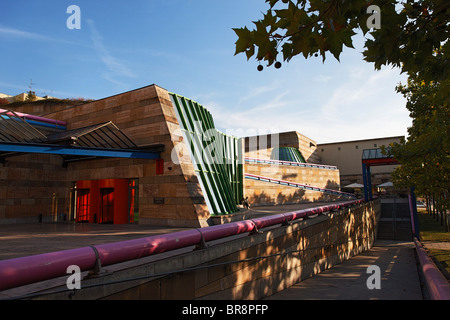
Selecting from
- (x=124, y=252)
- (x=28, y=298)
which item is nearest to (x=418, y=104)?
(x=124, y=252)

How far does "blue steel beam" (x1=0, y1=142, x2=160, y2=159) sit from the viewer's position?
11.2 m

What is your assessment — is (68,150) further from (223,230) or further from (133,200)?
(223,230)

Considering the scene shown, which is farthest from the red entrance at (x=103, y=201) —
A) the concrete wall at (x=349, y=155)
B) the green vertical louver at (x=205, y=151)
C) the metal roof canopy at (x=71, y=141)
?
the concrete wall at (x=349, y=155)

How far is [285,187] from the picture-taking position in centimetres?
3434

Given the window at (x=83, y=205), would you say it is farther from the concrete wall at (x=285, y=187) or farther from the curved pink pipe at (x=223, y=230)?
the concrete wall at (x=285, y=187)

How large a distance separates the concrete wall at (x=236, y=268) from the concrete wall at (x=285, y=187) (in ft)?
54.6

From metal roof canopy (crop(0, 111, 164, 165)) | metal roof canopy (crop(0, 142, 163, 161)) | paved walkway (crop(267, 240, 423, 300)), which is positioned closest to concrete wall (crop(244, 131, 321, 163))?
metal roof canopy (crop(0, 111, 164, 165))

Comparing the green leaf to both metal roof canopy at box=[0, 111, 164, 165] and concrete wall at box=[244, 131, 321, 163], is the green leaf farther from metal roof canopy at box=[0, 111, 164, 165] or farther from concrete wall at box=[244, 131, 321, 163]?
concrete wall at box=[244, 131, 321, 163]

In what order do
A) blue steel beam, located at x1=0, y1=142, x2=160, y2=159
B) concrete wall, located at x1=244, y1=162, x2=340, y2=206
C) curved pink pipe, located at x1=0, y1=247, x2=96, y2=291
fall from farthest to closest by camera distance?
concrete wall, located at x1=244, y1=162, x2=340, y2=206 < blue steel beam, located at x1=0, y1=142, x2=160, y2=159 < curved pink pipe, located at x1=0, y1=247, x2=96, y2=291

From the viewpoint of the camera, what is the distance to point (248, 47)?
4.30 metres

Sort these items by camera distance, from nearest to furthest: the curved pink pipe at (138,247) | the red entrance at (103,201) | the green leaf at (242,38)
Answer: the green leaf at (242,38) < the curved pink pipe at (138,247) < the red entrance at (103,201)

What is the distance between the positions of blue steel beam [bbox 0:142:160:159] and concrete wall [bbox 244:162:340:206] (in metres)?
16.9

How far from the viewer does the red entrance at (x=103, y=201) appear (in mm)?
15642
